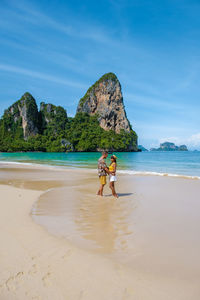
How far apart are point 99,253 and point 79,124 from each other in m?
134

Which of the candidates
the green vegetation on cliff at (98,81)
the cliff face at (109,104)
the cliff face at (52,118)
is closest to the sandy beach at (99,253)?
the cliff face at (109,104)

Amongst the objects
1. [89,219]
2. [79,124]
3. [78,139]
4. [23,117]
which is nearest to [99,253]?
[89,219]

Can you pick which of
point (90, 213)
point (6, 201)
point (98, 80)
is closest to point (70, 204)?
point (90, 213)

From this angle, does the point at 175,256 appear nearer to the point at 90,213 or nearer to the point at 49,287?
the point at 49,287

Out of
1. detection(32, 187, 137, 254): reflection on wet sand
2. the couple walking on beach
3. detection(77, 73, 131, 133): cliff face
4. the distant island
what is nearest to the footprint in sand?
detection(32, 187, 137, 254): reflection on wet sand

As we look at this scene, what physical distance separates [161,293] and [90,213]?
146 inches

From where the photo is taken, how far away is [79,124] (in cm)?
13575

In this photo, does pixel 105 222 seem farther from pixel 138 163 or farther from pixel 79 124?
pixel 79 124

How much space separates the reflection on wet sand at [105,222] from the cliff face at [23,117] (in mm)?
125197

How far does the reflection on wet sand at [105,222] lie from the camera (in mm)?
4055

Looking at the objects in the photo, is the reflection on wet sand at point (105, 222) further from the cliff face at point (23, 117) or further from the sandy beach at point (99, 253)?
the cliff face at point (23, 117)

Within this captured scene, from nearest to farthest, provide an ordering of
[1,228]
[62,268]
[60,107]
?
[62,268] → [1,228] → [60,107]

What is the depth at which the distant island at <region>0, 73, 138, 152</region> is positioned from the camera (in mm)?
121188

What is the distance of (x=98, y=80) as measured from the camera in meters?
142
